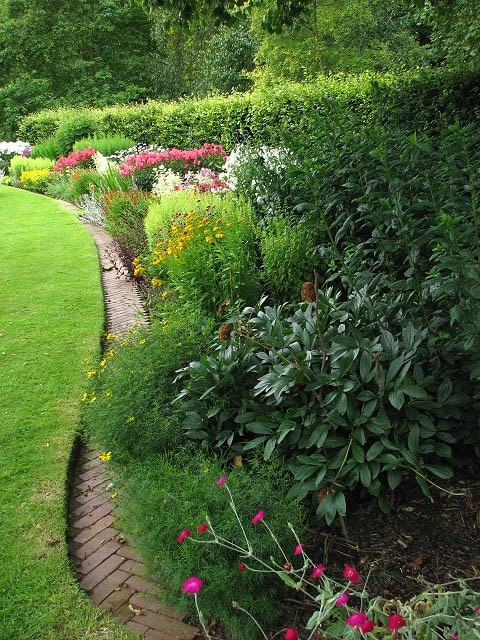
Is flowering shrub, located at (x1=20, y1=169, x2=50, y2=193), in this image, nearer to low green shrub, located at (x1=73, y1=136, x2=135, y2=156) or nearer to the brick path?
low green shrub, located at (x1=73, y1=136, x2=135, y2=156)

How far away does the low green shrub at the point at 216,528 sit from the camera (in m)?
2.26

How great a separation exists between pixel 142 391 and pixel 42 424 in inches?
44.5

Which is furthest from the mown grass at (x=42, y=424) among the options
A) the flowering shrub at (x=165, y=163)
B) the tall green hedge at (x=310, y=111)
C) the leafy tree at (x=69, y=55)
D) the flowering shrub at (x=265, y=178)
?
the leafy tree at (x=69, y=55)

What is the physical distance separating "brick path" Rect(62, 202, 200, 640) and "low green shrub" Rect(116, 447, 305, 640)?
4.5 inches

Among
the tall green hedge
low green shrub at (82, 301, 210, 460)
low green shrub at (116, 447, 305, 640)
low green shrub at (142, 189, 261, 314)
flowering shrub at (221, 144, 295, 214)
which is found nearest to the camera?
low green shrub at (116, 447, 305, 640)

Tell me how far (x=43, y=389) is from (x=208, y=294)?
150 centimetres

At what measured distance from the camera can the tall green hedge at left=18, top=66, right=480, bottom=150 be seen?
7852 millimetres

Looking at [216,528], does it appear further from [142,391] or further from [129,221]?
[129,221]

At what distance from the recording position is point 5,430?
157 inches

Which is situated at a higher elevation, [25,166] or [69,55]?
[69,55]

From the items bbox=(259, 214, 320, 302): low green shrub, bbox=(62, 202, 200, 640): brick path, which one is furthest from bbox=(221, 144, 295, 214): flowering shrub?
bbox=(62, 202, 200, 640): brick path

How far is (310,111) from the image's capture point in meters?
10.4

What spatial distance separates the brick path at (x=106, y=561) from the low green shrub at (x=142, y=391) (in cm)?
24

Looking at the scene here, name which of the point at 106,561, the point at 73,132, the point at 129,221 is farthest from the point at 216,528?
the point at 73,132
